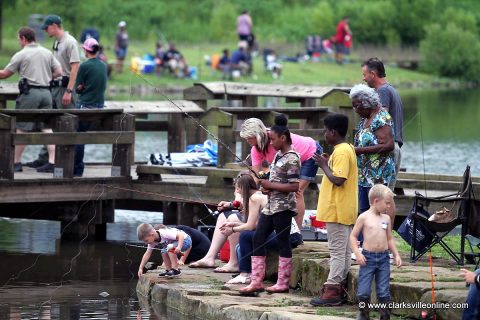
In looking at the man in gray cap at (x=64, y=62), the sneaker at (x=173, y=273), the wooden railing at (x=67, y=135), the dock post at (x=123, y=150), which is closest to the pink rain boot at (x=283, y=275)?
the sneaker at (x=173, y=273)

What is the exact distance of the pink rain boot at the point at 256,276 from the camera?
442 inches

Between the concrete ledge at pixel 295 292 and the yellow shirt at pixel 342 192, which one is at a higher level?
the yellow shirt at pixel 342 192

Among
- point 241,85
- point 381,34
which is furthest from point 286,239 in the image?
point 381,34

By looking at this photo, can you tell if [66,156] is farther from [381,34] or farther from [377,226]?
[381,34]

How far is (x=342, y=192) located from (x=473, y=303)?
1.60 m

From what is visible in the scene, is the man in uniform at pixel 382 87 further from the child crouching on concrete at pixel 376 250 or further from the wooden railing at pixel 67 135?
the wooden railing at pixel 67 135

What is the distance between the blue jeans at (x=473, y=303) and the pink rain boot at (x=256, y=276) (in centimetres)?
223

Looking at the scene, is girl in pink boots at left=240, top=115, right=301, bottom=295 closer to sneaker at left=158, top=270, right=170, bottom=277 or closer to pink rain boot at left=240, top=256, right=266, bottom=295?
pink rain boot at left=240, top=256, right=266, bottom=295

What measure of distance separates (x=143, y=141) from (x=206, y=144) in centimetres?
1106

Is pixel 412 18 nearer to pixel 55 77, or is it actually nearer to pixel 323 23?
pixel 323 23

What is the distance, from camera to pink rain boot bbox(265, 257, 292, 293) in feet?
36.9

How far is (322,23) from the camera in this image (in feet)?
227

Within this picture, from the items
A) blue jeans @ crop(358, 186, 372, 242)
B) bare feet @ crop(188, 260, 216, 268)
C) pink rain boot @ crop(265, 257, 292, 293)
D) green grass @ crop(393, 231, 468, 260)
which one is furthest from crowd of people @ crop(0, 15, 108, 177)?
blue jeans @ crop(358, 186, 372, 242)

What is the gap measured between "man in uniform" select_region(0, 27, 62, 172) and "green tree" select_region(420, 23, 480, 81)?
157 ft
